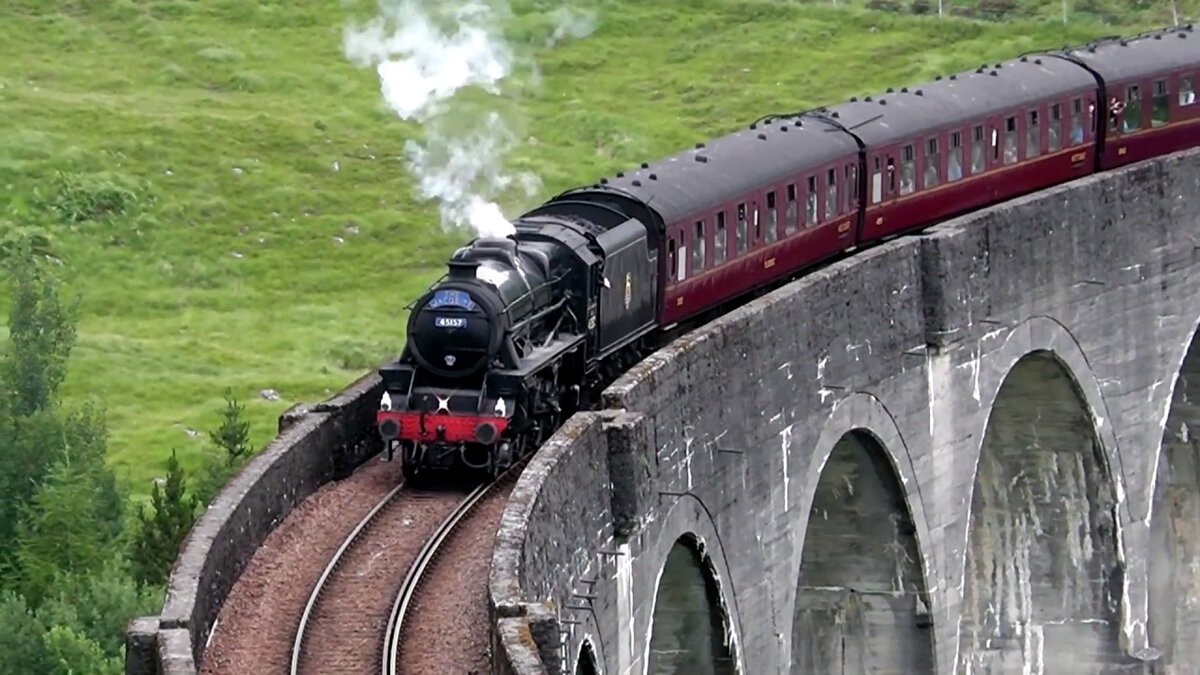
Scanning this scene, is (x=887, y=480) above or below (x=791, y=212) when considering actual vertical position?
below

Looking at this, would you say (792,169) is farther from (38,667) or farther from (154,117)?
(154,117)

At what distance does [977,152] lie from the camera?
36.0m

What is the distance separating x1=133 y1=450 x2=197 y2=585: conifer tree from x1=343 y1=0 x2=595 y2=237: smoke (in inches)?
246

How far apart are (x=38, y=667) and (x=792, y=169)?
1322cm

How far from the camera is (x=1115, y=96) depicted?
38750 mm

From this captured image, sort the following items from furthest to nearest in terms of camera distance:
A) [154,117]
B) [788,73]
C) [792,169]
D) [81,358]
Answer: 1. [788,73]
2. [154,117]
3. [81,358]
4. [792,169]

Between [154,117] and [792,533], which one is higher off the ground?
[154,117]

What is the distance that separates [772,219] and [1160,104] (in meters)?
11.1

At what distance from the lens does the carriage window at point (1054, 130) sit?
3747cm

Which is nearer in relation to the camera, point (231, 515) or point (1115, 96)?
point (231, 515)

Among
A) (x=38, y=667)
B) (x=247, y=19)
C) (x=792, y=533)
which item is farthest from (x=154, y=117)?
(x=792, y=533)

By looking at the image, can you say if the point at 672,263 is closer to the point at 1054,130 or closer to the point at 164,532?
the point at 1054,130

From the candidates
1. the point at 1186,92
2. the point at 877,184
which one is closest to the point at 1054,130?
the point at 1186,92

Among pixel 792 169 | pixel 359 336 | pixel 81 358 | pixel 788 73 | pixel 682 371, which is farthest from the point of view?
pixel 788 73
